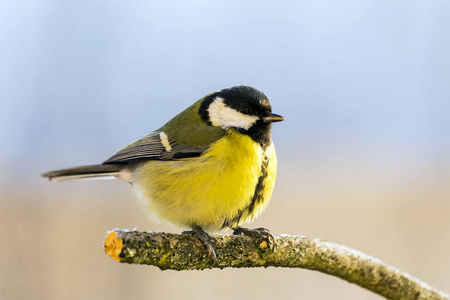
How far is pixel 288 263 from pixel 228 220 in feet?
0.70

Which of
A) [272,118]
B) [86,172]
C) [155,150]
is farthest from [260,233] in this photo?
[86,172]

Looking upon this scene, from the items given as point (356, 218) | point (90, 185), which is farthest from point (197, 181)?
point (356, 218)

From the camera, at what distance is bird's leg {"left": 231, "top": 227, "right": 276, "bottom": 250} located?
4.07 feet

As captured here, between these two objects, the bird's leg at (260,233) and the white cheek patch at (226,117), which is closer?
the bird's leg at (260,233)

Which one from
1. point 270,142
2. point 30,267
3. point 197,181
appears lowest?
point 30,267

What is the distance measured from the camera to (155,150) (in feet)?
4.84

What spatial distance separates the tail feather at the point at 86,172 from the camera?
4.74 ft

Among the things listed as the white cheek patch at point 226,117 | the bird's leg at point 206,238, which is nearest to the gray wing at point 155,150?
the white cheek patch at point 226,117

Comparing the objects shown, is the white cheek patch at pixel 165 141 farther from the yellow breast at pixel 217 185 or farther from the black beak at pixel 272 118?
the black beak at pixel 272 118

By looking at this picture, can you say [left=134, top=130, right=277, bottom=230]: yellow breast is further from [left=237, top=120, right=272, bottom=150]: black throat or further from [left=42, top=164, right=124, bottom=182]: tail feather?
[left=42, top=164, right=124, bottom=182]: tail feather

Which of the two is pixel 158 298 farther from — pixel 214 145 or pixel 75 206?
pixel 214 145

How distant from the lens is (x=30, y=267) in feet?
6.47

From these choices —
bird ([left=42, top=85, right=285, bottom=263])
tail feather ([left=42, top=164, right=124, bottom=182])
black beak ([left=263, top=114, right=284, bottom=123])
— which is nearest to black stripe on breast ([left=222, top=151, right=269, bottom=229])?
bird ([left=42, top=85, right=285, bottom=263])

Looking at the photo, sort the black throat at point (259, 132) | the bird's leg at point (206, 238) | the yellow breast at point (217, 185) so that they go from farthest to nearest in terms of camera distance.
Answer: the black throat at point (259, 132) → the yellow breast at point (217, 185) → the bird's leg at point (206, 238)
